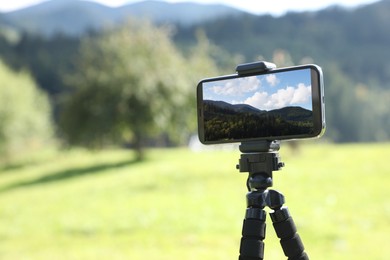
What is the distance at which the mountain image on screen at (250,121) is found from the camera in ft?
5.75

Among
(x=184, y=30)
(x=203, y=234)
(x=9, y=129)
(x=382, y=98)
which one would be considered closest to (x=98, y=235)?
(x=203, y=234)

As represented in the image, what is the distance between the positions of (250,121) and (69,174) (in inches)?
713

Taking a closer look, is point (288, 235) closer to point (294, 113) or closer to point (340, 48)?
point (294, 113)

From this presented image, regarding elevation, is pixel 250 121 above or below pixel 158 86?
below

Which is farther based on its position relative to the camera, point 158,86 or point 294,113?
point 158,86

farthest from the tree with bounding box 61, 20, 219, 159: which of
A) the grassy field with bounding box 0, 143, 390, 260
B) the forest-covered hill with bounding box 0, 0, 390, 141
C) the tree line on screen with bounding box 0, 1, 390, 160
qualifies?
the grassy field with bounding box 0, 143, 390, 260

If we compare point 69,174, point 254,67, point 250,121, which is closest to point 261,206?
point 250,121

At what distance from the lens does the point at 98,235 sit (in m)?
8.20

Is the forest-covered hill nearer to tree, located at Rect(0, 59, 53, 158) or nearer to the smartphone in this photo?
tree, located at Rect(0, 59, 53, 158)

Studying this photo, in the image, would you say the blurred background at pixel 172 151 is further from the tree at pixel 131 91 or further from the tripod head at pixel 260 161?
the tripod head at pixel 260 161

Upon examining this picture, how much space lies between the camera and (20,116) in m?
29.8

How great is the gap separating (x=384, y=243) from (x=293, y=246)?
17.6ft

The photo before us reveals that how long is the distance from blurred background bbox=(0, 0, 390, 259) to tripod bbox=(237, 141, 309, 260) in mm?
3876

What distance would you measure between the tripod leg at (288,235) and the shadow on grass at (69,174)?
1650cm
